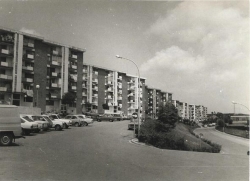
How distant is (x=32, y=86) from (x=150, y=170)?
158ft

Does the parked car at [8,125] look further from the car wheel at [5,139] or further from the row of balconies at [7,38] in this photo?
the row of balconies at [7,38]

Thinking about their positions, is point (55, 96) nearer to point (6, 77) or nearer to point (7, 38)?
point (6, 77)

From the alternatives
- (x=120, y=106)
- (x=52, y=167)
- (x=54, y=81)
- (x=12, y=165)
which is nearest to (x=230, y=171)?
(x=52, y=167)

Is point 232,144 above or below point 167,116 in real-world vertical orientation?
below

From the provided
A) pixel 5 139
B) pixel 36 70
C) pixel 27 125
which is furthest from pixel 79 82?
pixel 5 139

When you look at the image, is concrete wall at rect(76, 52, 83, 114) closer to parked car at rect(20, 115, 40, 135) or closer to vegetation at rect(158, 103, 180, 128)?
vegetation at rect(158, 103, 180, 128)

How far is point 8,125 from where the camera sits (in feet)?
44.0

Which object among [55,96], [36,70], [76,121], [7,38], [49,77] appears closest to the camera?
[76,121]

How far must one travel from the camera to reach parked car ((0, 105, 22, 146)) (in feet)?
43.8

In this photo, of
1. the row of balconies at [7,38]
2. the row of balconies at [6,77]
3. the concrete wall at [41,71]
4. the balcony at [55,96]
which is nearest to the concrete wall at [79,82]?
the balcony at [55,96]

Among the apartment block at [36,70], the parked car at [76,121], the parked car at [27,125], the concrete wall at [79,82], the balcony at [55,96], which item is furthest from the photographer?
the concrete wall at [79,82]

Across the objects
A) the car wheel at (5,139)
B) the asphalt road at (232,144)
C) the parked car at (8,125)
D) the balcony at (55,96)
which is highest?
the balcony at (55,96)

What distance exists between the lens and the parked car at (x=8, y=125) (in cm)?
1334

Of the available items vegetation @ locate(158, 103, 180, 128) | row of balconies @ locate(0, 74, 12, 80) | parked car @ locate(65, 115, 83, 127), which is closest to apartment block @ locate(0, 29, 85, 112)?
row of balconies @ locate(0, 74, 12, 80)
